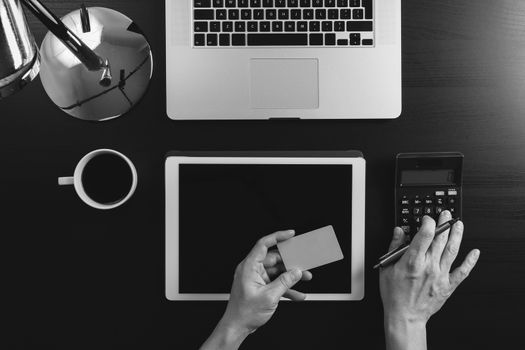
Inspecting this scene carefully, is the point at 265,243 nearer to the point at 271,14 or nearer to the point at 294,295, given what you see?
the point at 294,295

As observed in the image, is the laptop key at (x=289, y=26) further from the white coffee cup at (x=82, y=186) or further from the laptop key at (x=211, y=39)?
the white coffee cup at (x=82, y=186)

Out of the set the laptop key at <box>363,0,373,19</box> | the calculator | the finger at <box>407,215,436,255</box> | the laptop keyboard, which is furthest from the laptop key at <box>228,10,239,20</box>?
the finger at <box>407,215,436,255</box>

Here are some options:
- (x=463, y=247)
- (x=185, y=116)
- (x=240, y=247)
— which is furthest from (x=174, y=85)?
(x=463, y=247)

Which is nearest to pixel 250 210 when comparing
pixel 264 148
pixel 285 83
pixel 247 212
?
pixel 247 212

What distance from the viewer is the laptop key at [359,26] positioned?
0.77m

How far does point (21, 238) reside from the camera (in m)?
0.82

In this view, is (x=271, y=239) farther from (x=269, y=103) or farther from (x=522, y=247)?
(x=522, y=247)

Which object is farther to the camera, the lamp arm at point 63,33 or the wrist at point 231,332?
the wrist at point 231,332

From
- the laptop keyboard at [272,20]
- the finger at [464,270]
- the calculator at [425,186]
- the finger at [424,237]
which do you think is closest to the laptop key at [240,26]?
the laptop keyboard at [272,20]

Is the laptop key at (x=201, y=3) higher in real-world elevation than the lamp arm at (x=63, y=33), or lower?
higher

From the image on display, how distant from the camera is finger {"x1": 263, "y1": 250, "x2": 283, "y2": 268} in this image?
77cm

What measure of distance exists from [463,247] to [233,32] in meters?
0.56

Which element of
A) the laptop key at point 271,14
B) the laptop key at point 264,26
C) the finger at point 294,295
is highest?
the laptop key at point 271,14

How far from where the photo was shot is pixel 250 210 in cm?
78
